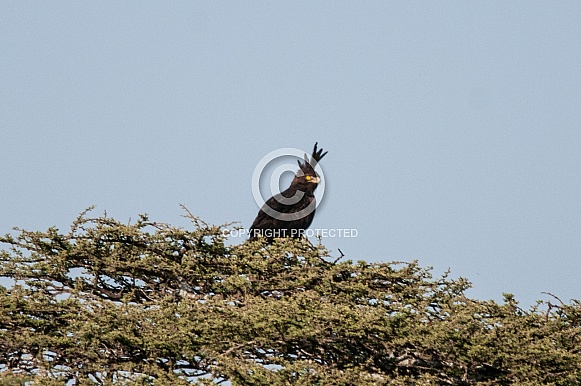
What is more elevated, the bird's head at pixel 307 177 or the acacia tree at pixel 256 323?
the bird's head at pixel 307 177

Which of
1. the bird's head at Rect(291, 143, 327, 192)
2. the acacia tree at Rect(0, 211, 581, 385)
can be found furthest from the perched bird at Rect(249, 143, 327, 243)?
the acacia tree at Rect(0, 211, 581, 385)

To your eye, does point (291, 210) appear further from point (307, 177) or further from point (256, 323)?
point (256, 323)

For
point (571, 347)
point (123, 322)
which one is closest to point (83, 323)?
point (123, 322)

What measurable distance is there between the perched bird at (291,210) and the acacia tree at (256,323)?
7.92ft

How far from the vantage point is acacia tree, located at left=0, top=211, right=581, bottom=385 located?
310 inches

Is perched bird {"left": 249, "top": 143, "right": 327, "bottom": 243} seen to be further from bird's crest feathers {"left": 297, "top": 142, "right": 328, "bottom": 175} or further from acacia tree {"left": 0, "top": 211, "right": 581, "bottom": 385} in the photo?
acacia tree {"left": 0, "top": 211, "right": 581, "bottom": 385}

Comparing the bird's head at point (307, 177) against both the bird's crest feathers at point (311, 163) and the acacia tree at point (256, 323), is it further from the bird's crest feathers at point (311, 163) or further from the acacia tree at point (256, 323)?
the acacia tree at point (256, 323)

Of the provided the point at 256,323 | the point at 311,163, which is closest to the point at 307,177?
the point at 311,163

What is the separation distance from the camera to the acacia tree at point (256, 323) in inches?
310

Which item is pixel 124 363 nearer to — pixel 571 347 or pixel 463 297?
pixel 463 297

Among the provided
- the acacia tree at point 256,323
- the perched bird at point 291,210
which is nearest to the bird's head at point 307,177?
the perched bird at point 291,210

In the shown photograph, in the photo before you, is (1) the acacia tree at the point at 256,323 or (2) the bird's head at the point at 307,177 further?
(2) the bird's head at the point at 307,177

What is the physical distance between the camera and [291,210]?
1207 cm

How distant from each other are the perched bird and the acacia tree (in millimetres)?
2415
